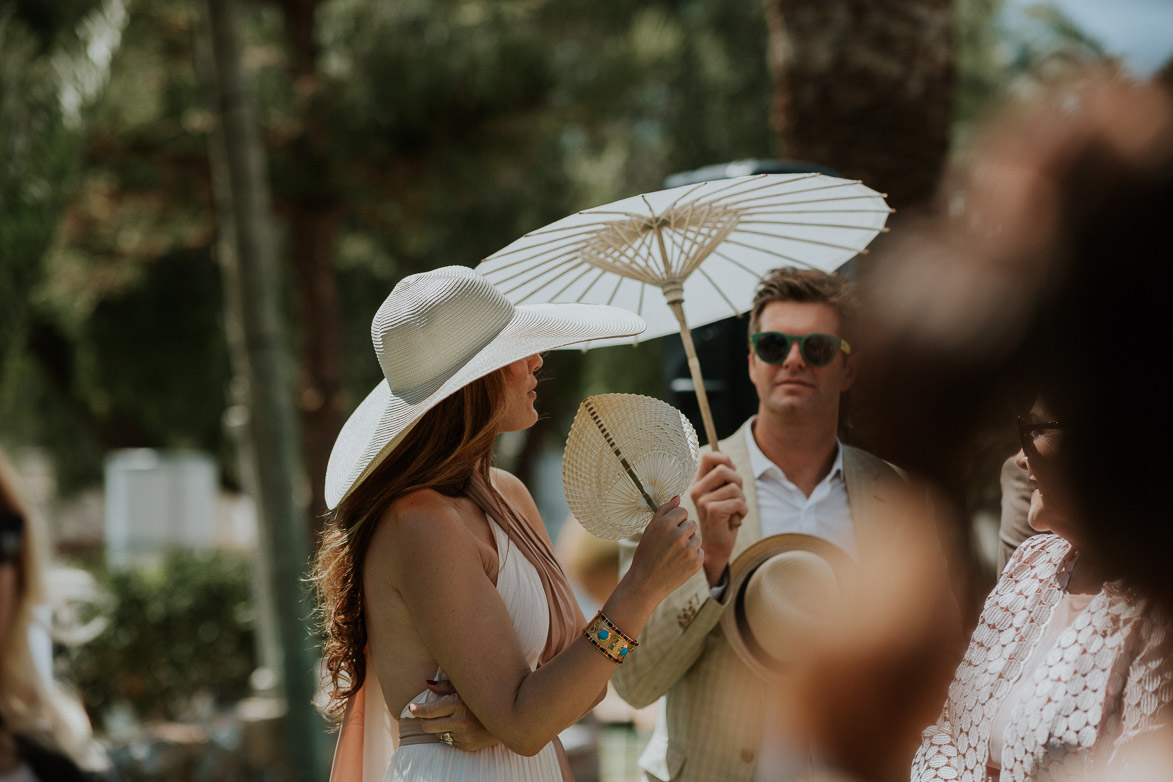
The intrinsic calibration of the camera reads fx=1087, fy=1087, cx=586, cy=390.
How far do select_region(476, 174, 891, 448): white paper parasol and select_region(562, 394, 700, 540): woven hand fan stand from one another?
212 millimetres

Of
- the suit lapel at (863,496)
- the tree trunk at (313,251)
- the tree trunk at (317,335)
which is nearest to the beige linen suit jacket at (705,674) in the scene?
the suit lapel at (863,496)

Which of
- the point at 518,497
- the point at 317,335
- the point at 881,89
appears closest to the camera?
the point at 518,497

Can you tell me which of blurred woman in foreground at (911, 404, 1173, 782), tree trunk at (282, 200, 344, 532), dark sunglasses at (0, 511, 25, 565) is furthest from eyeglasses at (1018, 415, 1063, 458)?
tree trunk at (282, 200, 344, 532)

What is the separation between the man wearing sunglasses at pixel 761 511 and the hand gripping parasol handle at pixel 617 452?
0.25m

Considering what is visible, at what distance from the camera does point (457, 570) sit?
178cm

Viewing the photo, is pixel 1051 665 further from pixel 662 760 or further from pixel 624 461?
pixel 662 760

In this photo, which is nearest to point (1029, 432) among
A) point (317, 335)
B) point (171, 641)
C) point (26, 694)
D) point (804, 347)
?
point (804, 347)

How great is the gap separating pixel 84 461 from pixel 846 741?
1409cm

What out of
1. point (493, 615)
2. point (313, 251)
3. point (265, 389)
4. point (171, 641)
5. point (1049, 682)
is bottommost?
point (171, 641)

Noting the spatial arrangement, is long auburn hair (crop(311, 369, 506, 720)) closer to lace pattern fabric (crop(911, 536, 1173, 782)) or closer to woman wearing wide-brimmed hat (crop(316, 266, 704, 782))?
woman wearing wide-brimmed hat (crop(316, 266, 704, 782))

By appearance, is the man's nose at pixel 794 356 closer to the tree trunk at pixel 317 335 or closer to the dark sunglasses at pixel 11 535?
the dark sunglasses at pixel 11 535

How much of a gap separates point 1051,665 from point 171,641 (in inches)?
293

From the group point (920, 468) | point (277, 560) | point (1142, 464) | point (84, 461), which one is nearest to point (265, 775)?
point (277, 560)

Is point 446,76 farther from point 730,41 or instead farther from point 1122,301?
point 1122,301
